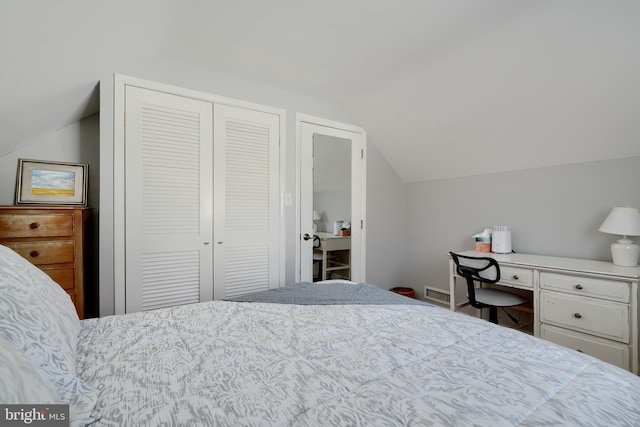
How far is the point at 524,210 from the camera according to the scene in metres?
2.83

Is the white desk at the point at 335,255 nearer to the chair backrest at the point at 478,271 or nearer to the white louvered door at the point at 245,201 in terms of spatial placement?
the white louvered door at the point at 245,201

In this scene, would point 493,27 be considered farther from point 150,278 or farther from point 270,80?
point 150,278

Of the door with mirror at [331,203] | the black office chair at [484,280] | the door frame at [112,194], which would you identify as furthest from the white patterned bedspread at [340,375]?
the door with mirror at [331,203]

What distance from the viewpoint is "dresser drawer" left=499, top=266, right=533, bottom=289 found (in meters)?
2.33

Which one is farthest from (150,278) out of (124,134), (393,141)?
(393,141)

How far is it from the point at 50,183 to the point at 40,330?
179 cm

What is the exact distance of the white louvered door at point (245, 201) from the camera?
8.36ft

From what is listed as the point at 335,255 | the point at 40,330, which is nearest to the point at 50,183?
the point at 40,330

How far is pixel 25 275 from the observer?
0.89m

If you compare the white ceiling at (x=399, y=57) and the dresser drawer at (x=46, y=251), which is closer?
the white ceiling at (x=399, y=57)

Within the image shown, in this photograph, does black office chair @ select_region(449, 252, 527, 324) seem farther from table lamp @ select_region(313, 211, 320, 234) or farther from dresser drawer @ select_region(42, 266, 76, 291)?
dresser drawer @ select_region(42, 266, 76, 291)

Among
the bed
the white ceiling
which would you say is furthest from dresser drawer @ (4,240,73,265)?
the bed

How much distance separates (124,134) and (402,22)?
203 cm

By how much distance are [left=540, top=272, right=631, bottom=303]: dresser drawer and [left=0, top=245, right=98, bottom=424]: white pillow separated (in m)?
2.70
